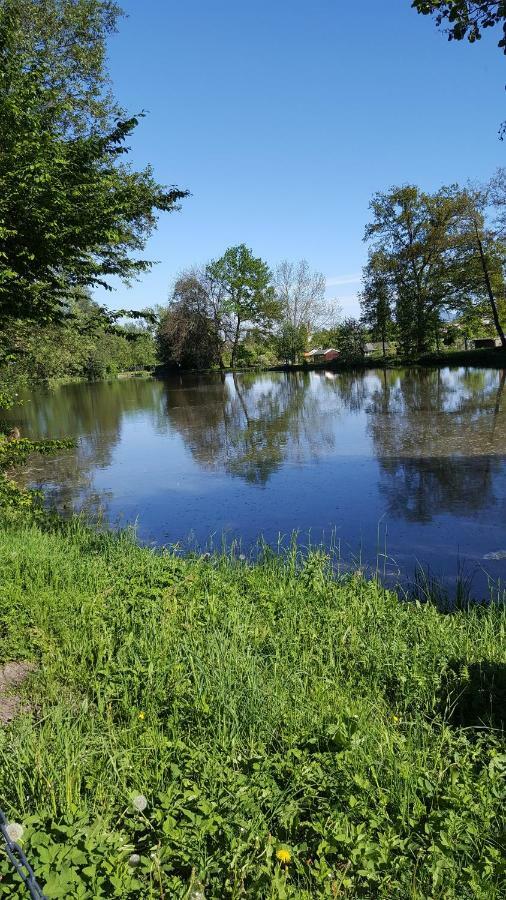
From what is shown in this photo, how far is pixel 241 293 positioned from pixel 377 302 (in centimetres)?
2334

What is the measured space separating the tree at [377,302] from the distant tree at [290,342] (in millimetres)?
15834

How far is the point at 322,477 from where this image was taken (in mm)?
12289

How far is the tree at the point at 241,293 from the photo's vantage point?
7019cm

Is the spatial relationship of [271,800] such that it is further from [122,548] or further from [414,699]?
[122,548]

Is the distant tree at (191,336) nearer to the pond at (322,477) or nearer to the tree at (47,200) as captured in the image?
the pond at (322,477)

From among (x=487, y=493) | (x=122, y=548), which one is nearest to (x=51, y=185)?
(x=122, y=548)

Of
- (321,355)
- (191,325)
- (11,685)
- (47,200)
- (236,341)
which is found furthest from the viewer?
(321,355)

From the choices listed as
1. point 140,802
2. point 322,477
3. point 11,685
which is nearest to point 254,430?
point 322,477

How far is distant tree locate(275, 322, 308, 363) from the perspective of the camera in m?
69.1

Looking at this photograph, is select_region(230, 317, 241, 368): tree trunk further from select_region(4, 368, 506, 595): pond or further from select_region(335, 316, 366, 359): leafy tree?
select_region(4, 368, 506, 595): pond

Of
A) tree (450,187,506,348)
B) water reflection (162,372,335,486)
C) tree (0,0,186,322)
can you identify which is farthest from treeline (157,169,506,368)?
tree (0,0,186,322)

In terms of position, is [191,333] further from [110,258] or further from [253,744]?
[253,744]

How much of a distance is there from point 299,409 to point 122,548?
19245mm

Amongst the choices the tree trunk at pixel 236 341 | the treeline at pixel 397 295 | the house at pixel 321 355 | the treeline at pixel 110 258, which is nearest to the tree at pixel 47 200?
the treeline at pixel 110 258
